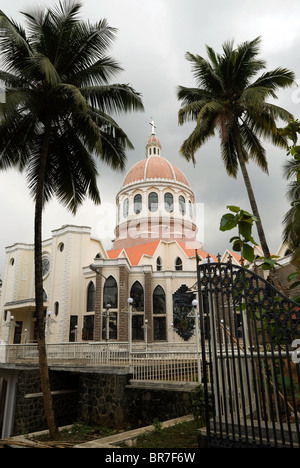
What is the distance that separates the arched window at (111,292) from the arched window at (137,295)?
1.65 meters

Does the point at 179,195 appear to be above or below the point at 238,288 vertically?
above

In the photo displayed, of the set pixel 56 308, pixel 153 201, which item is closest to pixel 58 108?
pixel 56 308

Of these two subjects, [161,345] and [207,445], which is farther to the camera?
[161,345]

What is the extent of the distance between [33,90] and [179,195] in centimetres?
3077

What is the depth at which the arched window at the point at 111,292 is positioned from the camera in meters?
27.1

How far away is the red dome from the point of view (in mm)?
40438

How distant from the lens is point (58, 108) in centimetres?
1069

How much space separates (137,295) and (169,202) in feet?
48.6

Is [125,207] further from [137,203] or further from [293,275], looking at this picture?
[293,275]

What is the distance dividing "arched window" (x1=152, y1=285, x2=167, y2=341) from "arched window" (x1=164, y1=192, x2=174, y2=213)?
41.2 ft

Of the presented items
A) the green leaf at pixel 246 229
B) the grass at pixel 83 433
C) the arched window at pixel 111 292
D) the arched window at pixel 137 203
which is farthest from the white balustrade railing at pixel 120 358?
the arched window at pixel 137 203

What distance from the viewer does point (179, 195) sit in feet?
132
